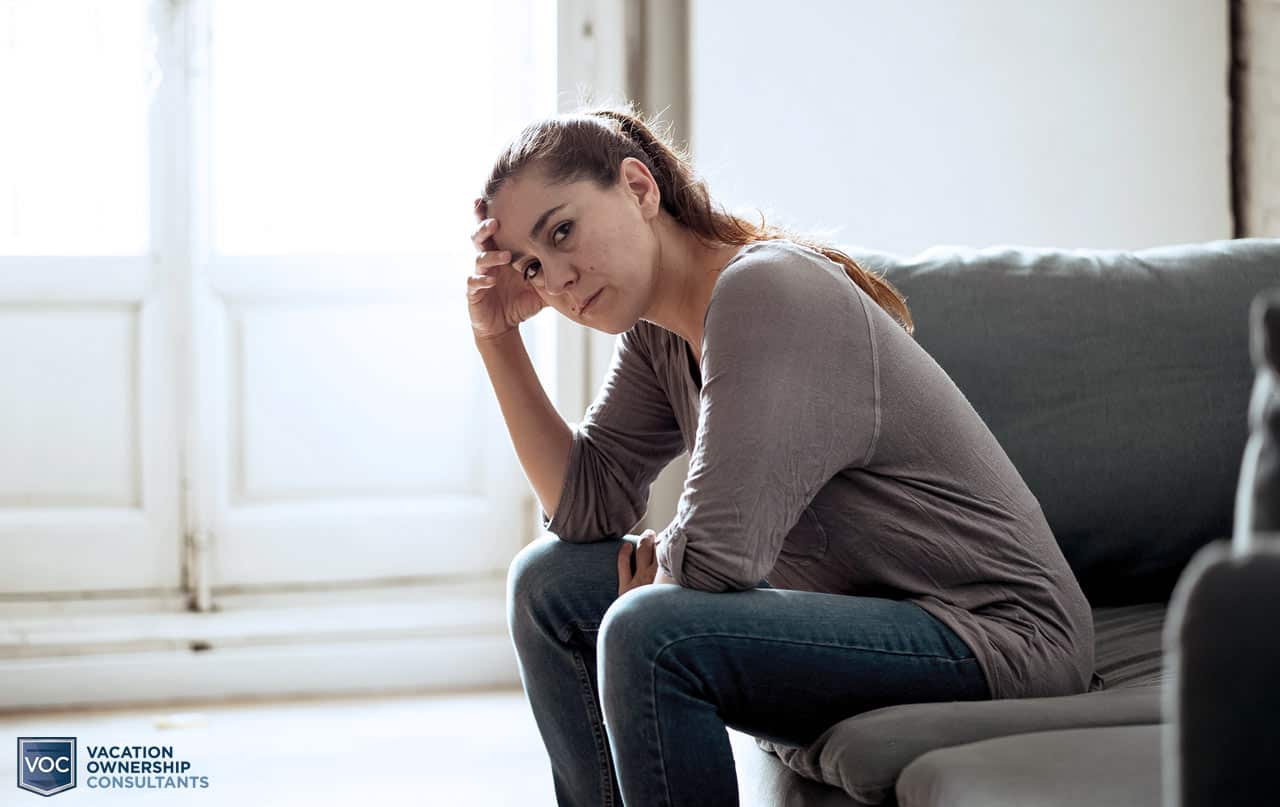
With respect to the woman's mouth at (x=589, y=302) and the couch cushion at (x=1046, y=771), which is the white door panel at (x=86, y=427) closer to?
the woman's mouth at (x=589, y=302)

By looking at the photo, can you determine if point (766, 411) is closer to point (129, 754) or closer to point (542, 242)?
point (542, 242)

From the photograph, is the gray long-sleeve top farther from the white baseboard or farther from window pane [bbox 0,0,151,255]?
window pane [bbox 0,0,151,255]

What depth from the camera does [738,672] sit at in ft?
3.89

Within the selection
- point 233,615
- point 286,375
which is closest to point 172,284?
point 286,375

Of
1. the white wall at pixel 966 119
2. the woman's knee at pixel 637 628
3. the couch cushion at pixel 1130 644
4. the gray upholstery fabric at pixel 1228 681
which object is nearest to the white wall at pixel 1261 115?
the white wall at pixel 966 119

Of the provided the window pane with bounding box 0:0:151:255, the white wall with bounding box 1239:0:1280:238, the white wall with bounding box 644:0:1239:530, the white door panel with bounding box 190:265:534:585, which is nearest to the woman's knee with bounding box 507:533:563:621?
the white wall with bounding box 644:0:1239:530

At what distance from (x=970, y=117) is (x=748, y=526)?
5.96 ft

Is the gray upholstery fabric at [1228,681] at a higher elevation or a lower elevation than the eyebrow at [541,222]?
lower

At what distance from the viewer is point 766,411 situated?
1221mm

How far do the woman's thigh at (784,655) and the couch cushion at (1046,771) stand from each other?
127mm

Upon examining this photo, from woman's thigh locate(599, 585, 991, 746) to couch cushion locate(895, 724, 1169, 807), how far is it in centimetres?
13

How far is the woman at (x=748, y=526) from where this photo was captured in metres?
1.19

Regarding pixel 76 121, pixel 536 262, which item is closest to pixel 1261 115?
pixel 536 262

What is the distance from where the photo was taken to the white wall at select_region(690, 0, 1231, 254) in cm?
267
